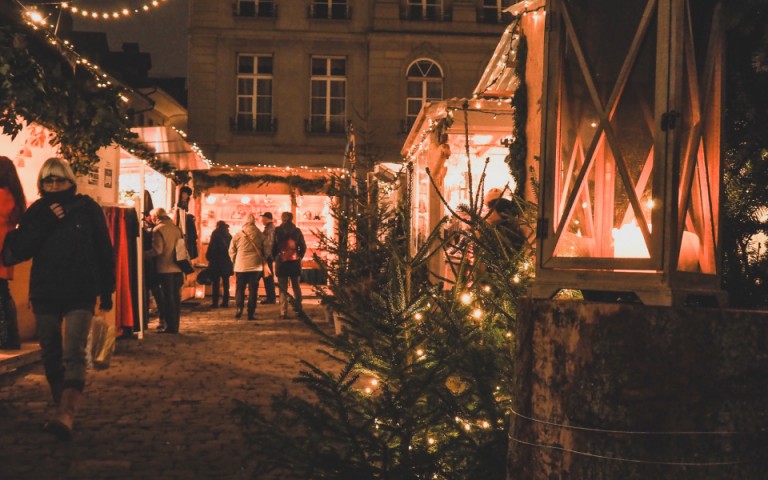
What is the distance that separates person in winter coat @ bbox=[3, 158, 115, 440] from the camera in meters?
5.80

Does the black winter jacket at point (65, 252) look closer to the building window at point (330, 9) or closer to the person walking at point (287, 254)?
the person walking at point (287, 254)

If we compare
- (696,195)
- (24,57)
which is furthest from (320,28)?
(696,195)

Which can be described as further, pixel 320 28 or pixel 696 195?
pixel 320 28

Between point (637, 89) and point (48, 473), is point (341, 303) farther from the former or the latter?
point (48, 473)

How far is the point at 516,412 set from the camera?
262 cm

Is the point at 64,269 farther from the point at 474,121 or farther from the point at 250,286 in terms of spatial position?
the point at 250,286

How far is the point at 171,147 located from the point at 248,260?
3411 mm

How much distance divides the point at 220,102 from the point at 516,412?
2825 cm

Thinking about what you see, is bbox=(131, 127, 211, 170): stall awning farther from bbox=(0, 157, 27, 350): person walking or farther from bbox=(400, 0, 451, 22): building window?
bbox=(400, 0, 451, 22): building window

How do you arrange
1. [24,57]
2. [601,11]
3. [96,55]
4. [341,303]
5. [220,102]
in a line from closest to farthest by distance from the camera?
[601,11], [341,303], [24,57], [220,102], [96,55]

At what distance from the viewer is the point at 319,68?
30.2 meters

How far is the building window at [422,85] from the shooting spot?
30.0 metres

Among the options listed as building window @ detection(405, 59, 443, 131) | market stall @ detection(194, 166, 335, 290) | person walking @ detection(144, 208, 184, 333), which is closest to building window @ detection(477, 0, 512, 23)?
building window @ detection(405, 59, 443, 131)

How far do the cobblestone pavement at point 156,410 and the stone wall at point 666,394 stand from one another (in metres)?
1.74
